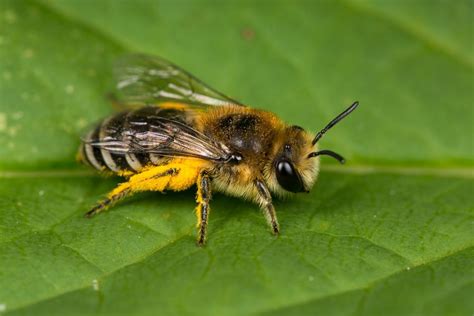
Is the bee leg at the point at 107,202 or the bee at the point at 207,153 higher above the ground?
the bee at the point at 207,153

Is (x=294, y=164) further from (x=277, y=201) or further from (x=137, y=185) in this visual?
(x=137, y=185)

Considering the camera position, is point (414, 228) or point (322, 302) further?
point (414, 228)

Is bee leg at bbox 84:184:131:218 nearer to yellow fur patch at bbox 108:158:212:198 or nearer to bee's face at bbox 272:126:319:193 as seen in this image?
yellow fur patch at bbox 108:158:212:198

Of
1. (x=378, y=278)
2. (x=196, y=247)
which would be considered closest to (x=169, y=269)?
(x=196, y=247)

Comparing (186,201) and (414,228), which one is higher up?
(414,228)

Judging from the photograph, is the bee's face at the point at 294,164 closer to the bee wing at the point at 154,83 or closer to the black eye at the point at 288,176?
the black eye at the point at 288,176

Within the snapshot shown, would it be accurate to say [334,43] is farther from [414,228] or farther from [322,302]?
[322,302]

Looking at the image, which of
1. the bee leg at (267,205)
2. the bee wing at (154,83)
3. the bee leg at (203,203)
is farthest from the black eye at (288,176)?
the bee wing at (154,83)

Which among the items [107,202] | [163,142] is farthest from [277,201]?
[107,202]
